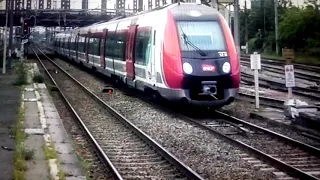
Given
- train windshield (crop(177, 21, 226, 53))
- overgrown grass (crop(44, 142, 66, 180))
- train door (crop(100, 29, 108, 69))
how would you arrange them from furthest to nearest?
1. train door (crop(100, 29, 108, 69))
2. train windshield (crop(177, 21, 226, 53))
3. overgrown grass (crop(44, 142, 66, 180))

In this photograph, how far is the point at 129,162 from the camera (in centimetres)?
942

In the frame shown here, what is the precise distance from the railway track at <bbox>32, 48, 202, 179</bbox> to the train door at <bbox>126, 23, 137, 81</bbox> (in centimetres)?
230

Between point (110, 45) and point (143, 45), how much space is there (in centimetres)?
763

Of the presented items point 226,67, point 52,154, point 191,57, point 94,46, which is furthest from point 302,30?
point 52,154

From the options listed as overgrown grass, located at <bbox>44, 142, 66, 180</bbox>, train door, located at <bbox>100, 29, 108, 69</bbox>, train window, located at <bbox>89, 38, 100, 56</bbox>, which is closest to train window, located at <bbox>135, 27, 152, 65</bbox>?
overgrown grass, located at <bbox>44, 142, 66, 180</bbox>

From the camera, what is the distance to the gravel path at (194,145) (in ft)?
27.8

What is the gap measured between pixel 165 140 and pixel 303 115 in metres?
3.27

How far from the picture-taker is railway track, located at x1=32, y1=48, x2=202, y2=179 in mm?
8500

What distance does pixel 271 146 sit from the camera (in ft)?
34.5

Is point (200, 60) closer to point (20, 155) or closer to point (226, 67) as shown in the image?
point (226, 67)

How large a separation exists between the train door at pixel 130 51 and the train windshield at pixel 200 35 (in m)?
4.44

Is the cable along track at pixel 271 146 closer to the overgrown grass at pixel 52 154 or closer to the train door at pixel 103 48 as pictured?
the overgrown grass at pixel 52 154

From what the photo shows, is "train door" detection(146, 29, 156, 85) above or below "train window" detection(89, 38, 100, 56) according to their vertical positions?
below

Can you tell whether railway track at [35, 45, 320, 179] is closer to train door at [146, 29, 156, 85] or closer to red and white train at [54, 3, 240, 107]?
red and white train at [54, 3, 240, 107]
